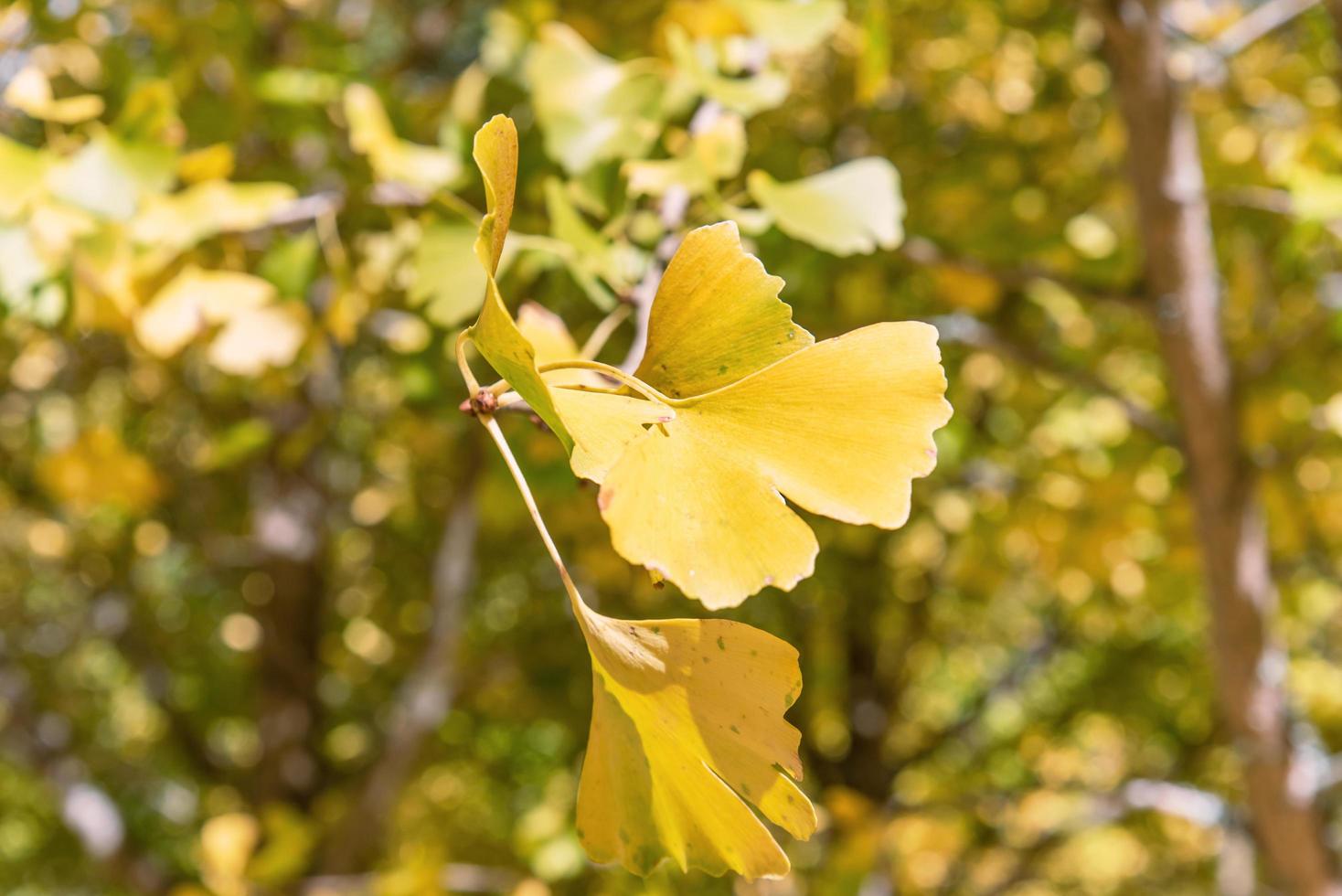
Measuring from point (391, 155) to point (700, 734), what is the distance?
0.49m

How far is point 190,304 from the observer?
75 cm

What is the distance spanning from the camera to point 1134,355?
1866mm

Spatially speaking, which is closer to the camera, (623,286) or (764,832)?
(764,832)

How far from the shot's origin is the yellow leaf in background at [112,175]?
617 mm

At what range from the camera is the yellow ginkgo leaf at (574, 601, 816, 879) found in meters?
0.30

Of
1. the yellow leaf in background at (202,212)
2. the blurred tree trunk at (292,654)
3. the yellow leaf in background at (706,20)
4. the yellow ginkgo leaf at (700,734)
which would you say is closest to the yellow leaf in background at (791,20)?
the yellow leaf in background at (706,20)

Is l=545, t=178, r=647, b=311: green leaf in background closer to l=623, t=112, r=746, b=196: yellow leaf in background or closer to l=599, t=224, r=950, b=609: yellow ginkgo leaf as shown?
l=623, t=112, r=746, b=196: yellow leaf in background

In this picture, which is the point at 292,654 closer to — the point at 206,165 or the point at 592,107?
the point at 206,165

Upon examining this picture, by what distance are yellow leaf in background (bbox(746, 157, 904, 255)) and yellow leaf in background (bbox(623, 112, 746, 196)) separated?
18 mm

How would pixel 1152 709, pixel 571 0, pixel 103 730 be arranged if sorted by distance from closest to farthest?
pixel 571 0 < pixel 1152 709 < pixel 103 730

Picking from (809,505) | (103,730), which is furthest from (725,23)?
(103,730)

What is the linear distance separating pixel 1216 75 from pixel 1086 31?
502 millimetres

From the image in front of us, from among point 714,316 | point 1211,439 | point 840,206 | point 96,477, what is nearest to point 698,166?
point 840,206

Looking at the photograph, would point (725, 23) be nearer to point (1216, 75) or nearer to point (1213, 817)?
point (1216, 75)
